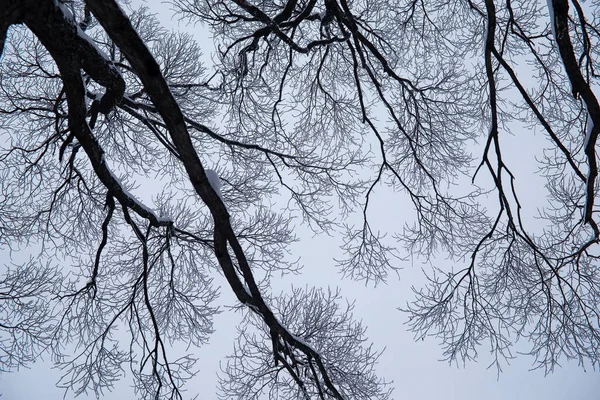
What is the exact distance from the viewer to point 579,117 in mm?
4992

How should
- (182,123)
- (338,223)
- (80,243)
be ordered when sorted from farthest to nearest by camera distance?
(80,243), (338,223), (182,123)

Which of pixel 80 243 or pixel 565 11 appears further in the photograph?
pixel 80 243

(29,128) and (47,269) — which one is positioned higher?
(29,128)

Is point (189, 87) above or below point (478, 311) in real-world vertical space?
above

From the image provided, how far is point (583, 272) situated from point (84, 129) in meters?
5.93

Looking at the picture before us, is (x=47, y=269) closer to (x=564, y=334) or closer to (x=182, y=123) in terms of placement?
(x=182, y=123)

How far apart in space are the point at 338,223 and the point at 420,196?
133 centimetres

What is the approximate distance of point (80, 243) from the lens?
6.86 meters

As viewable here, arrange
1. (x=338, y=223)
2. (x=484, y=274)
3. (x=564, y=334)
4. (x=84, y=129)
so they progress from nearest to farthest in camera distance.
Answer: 1. (x=84, y=129)
2. (x=564, y=334)
3. (x=484, y=274)
4. (x=338, y=223)

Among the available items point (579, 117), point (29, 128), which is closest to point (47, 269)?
point (29, 128)

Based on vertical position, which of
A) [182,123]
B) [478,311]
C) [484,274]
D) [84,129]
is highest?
[84,129]

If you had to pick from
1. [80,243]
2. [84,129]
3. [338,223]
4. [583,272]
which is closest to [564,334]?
[583,272]

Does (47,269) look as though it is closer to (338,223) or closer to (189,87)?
(189,87)

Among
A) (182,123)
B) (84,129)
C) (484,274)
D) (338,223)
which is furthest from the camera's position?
(338,223)
